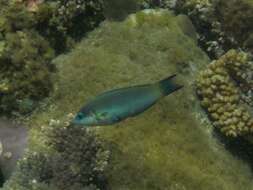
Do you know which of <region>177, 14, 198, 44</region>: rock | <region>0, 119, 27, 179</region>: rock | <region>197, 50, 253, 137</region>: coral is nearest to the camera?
<region>0, 119, 27, 179</region>: rock

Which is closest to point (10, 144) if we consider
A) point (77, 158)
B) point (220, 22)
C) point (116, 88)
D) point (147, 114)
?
point (77, 158)

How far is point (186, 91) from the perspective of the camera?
6.82 m

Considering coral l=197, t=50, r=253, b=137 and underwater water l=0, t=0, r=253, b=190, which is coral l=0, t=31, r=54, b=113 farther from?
coral l=197, t=50, r=253, b=137

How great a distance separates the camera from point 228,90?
6758mm

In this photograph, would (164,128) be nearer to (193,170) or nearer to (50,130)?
(193,170)

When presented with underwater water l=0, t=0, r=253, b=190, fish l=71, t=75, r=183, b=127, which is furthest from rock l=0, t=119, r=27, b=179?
fish l=71, t=75, r=183, b=127

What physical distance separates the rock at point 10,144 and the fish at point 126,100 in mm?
3085

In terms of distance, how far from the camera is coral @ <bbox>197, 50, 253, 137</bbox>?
6.54m

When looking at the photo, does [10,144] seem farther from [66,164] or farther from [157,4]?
[157,4]

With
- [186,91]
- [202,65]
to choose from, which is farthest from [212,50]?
[186,91]

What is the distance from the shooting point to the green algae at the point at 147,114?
5.79 metres

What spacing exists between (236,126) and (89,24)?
9.57 feet

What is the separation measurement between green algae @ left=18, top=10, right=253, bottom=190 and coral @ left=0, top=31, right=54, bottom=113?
0.76 ft

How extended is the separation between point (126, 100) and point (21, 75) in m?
3.29
